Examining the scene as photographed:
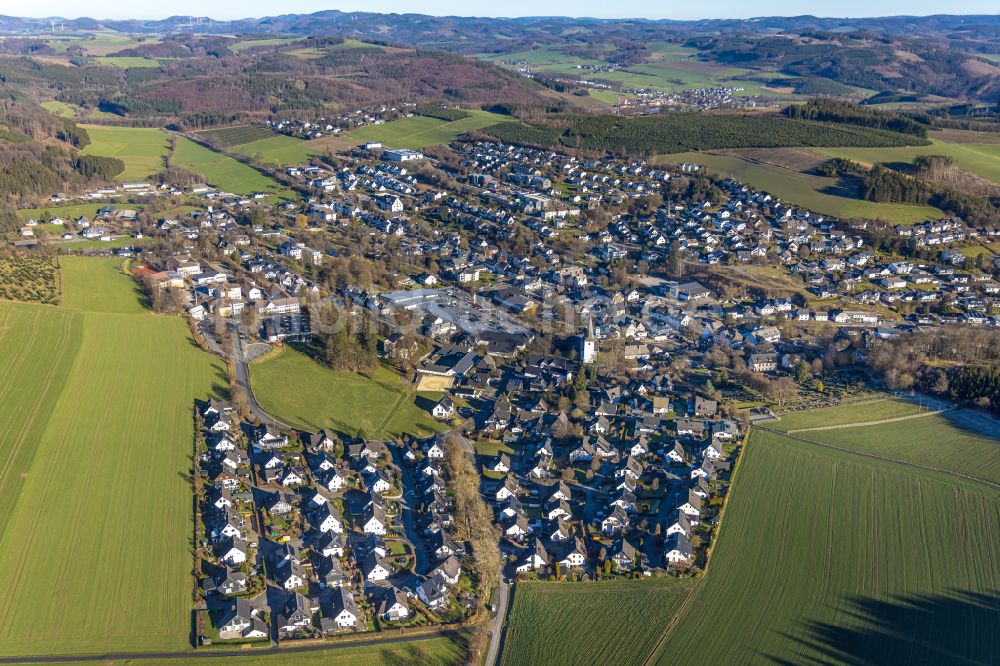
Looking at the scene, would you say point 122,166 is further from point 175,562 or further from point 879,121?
point 879,121

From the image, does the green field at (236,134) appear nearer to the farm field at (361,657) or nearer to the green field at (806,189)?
the green field at (806,189)

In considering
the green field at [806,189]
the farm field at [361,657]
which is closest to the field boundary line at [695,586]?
the farm field at [361,657]

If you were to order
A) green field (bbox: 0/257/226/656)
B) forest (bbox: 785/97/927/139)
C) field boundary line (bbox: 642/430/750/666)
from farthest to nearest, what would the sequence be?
forest (bbox: 785/97/927/139), green field (bbox: 0/257/226/656), field boundary line (bbox: 642/430/750/666)

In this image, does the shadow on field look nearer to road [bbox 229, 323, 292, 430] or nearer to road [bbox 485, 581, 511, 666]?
road [bbox 485, 581, 511, 666]

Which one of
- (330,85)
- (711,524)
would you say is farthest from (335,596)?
(330,85)

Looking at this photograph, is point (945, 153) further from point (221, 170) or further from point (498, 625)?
point (498, 625)

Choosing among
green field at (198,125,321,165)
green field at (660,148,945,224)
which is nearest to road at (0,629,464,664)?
green field at (660,148,945,224)

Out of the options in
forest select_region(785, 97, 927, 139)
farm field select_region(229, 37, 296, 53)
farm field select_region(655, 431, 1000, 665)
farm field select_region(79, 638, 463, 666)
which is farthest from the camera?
farm field select_region(229, 37, 296, 53)
